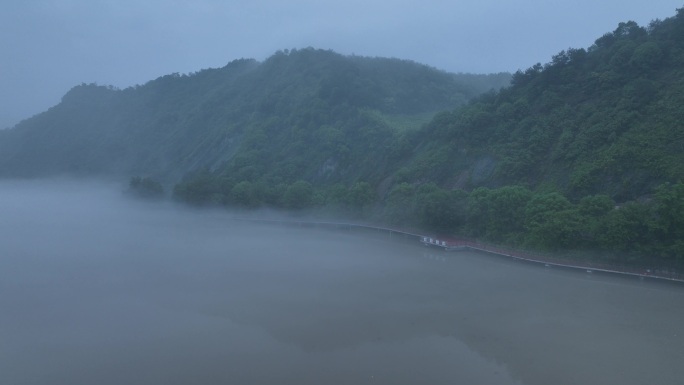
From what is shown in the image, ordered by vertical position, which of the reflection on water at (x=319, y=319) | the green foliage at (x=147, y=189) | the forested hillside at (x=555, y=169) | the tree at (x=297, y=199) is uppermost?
the forested hillside at (x=555, y=169)

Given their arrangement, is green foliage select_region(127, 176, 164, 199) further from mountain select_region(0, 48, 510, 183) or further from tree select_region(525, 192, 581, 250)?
tree select_region(525, 192, 581, 250)

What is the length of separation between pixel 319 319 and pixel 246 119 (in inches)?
1186

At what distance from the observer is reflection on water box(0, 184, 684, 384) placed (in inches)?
315

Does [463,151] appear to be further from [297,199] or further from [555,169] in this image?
[297,199]

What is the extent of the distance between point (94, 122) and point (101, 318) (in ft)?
155

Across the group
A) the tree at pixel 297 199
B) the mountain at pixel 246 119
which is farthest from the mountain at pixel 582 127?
the mountain at pixel 246 119

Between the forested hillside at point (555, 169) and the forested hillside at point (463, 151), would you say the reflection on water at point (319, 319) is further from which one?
the forested hillside at point (463, 151)

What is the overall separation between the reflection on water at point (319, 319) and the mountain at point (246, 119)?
42.9ft

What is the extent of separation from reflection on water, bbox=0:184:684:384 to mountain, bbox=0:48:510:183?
13.1 m

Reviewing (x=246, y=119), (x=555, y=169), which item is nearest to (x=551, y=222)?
(x=555, y=169)

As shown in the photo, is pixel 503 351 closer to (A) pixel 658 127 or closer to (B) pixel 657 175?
(B) pixel 657 175

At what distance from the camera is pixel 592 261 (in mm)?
13609

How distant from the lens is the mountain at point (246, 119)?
3070 cm

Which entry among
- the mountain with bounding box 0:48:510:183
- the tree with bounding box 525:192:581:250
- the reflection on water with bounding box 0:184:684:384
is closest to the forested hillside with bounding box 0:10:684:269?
the tree with bounding box 525:192:581:250
